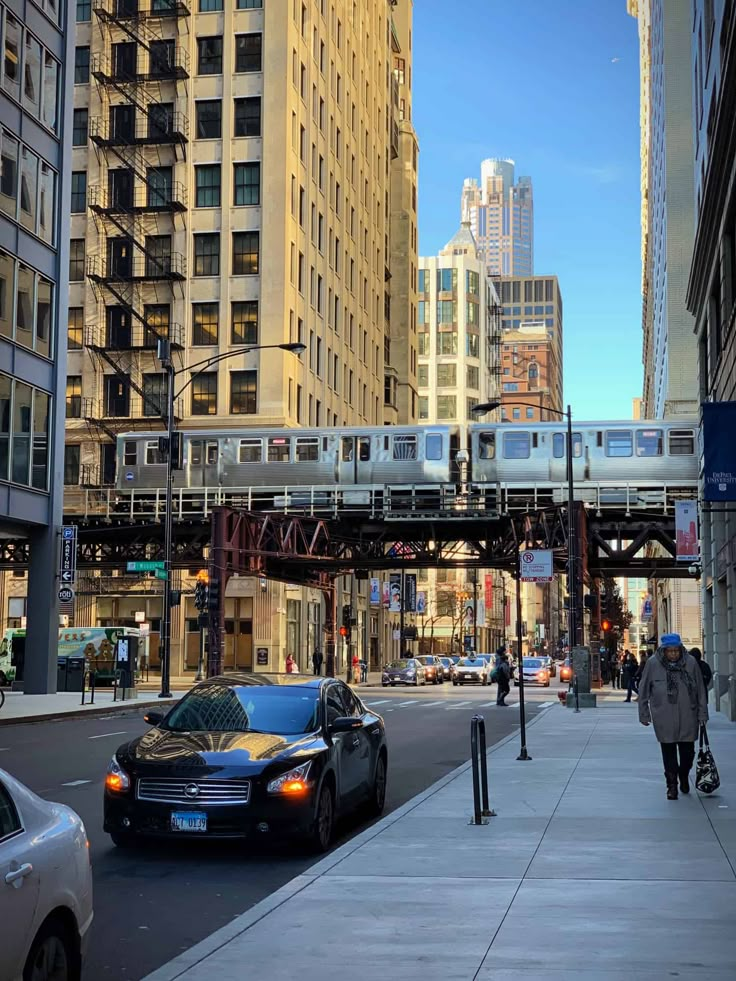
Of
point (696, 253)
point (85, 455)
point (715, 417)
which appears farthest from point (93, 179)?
point (715, 417)

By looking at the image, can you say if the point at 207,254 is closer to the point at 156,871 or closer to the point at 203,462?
the point at 203,462

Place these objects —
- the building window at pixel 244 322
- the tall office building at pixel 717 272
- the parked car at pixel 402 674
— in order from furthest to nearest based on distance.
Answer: the building window at pixel 244 322
the parked car at pixel 402 674
the tall office building at pixel 717 272

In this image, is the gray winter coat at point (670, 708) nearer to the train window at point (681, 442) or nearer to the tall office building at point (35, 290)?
the tall office building at point (35, 290)

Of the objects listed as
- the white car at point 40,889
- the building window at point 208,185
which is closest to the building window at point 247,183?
the building window at point 208,185

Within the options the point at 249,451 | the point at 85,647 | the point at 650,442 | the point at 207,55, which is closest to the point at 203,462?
the point at 249,451

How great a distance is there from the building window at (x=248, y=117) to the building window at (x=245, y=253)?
19.0ft

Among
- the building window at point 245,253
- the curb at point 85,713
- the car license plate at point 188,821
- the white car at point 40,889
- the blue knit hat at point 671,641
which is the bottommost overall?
the curb at point 85,713

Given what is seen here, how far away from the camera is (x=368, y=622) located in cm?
9006

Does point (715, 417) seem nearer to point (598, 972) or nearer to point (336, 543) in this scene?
point (598, 972)

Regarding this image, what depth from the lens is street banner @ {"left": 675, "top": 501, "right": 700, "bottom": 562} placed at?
131 feet

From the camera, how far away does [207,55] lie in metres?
71.1

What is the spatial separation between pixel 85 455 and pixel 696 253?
44.8 metres

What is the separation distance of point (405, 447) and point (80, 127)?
31622mm

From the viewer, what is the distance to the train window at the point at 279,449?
55344 millimetres
